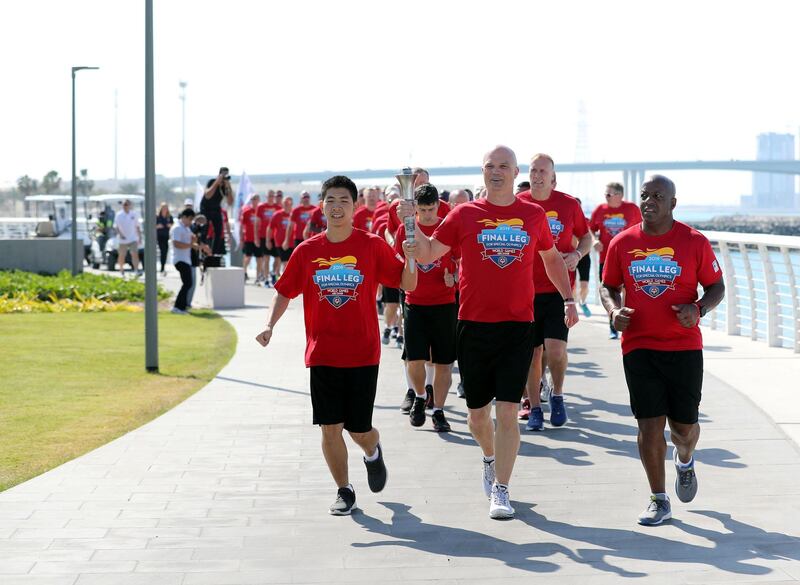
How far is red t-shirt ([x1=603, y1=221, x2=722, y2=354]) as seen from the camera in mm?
6453

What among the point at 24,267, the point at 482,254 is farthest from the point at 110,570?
the point at 24,267

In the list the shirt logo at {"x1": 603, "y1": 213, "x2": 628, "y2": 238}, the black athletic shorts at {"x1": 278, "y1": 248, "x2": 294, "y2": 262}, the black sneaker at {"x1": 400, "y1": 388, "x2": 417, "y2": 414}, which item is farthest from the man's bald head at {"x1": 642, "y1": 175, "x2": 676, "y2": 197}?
the black athletic shorts at {"x1": 278, "y1": 248, "x2": 294, "y2": 262}

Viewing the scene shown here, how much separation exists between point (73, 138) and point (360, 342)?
2740 centimetres

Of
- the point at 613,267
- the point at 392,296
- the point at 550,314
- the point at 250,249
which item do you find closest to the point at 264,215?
the point at 250,249

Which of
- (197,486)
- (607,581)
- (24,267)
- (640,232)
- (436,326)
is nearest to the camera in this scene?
(607,581)

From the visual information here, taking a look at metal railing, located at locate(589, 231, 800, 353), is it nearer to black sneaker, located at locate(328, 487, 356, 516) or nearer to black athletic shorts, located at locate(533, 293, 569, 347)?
black athletic shorts, located at locate(533, 293, 569, 347)

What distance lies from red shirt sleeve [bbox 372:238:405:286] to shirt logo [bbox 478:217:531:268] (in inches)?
19.4

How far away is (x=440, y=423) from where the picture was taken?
9.38 meters

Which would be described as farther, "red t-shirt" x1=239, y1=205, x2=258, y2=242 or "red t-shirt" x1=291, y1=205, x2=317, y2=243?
"red t-shirt" x1=239, y1=205, x2=258, y2=242

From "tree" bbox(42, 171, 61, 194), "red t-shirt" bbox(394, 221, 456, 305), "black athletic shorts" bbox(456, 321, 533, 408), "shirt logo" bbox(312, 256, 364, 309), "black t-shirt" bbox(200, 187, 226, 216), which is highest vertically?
"tree" bbox(42, 171, 61, 194)

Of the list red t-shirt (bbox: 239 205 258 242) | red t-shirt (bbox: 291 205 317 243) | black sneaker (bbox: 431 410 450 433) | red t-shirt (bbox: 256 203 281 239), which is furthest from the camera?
red t-shirt (bbox: 239 205 258 242)

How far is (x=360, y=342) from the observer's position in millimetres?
6629

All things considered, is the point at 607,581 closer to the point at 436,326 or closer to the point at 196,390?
the point at 436,326

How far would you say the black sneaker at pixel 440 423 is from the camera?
30.7ft
